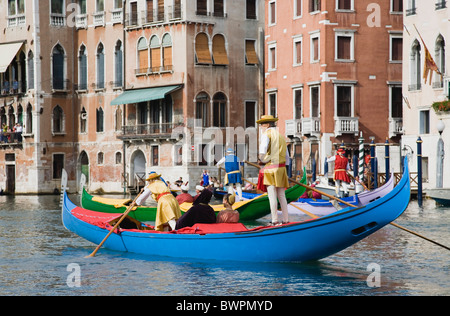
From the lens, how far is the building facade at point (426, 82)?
99.5ft

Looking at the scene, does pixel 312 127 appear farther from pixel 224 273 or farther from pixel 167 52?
pixel 224 273

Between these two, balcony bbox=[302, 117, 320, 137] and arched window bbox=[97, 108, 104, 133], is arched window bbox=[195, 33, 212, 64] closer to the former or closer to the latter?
balcony bbox=[302, 117, 320, 137]

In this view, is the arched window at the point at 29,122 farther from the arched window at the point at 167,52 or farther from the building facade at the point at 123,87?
the arched window at the point at 167,52

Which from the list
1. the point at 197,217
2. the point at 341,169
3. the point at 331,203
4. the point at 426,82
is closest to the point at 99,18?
the point at 426,82

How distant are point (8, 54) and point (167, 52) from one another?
8922 millimetres

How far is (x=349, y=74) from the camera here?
1412 inches

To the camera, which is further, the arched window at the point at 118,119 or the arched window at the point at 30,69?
the arched window at the point at 30,69

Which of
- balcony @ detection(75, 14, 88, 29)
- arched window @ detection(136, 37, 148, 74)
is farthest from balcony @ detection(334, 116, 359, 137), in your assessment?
balcony @ detection(75, 14, 88, 29)

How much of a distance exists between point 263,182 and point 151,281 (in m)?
2.50

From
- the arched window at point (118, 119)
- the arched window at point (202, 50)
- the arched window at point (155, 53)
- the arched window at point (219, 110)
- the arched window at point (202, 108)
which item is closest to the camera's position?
the arched window at point (202, 50)

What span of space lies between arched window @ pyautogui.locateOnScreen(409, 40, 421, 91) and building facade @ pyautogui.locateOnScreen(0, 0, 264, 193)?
10.1 m

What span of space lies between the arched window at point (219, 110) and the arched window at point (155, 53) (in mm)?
2877

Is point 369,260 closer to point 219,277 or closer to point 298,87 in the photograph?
point 219,277

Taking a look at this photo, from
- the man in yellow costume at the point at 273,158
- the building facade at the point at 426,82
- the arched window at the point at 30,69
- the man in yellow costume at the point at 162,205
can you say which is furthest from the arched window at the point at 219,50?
the man in yellow costume at the point at 273,158
